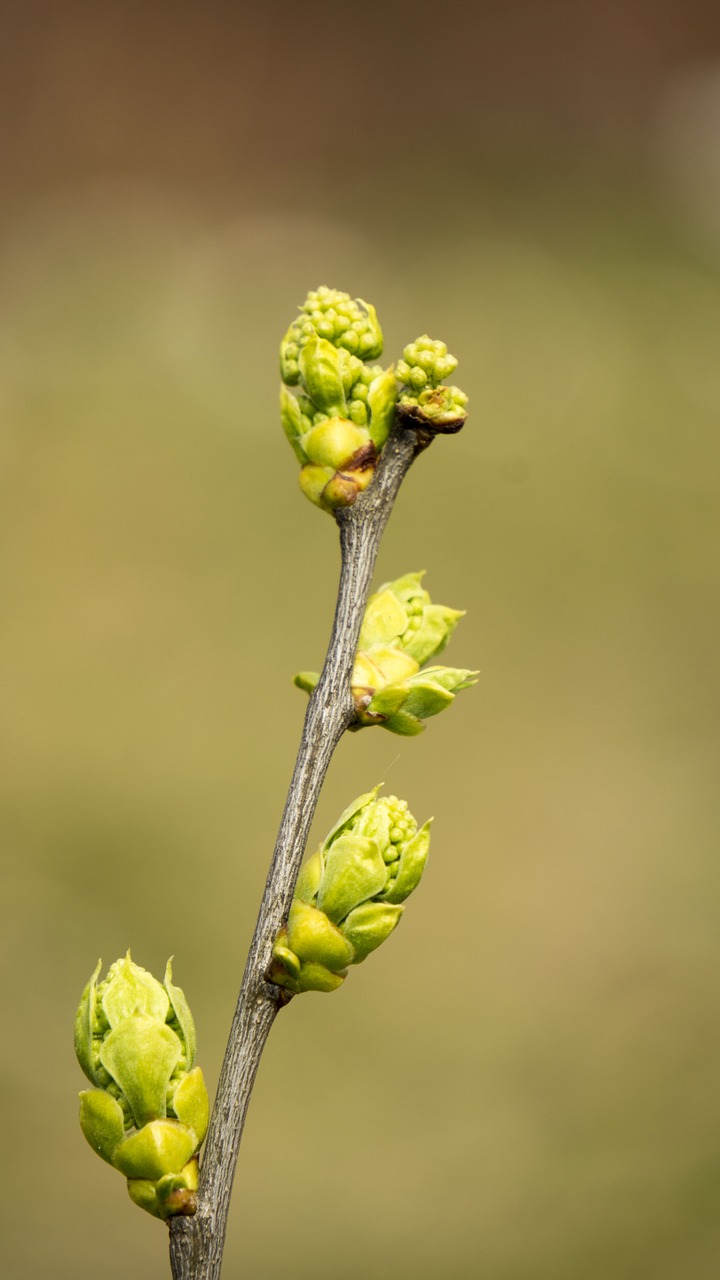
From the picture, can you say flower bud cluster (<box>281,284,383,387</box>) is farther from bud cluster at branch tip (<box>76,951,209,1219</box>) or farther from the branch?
bud cluster at branch tip (<box>76,951,209,1219</box>)

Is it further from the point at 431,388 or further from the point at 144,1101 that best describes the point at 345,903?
the point at 431,388

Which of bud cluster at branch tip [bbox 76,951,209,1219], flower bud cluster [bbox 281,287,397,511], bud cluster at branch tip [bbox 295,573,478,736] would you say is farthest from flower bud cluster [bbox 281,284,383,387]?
bud cluster at branch tip [bbox 76,951,209,1219]

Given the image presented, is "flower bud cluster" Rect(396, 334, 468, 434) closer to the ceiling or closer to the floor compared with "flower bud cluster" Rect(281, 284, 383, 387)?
closer to the floor

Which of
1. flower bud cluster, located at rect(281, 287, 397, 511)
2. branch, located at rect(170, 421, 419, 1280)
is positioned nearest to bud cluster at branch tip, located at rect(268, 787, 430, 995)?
branch, located at rect(170, 421, 419, 1280)

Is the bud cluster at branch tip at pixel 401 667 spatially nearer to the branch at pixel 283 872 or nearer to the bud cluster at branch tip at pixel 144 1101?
the branch at pixel 283 872

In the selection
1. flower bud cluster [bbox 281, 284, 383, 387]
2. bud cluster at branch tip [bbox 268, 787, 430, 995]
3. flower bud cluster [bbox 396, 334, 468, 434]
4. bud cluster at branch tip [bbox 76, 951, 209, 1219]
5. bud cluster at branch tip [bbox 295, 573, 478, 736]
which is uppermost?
flower bud cluster [bbox 281, 284, 383, 387]

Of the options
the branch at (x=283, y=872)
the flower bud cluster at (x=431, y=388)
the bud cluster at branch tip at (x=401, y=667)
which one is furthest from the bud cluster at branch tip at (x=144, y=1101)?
the flower bud cluster at (x=431, y=388)
